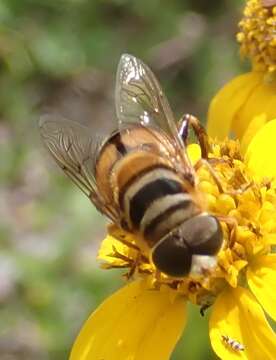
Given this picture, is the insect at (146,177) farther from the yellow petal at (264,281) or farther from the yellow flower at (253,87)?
the yellow flower at (253,87)

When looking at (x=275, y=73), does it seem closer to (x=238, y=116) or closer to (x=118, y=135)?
(x=238, y=116)

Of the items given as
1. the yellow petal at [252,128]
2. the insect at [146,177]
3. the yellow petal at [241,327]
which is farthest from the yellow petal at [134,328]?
the yellow petal at [252,128]

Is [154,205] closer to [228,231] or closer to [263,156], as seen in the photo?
[228,231]

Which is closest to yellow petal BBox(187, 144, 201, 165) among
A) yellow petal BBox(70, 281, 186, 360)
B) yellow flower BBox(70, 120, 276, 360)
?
yellow flower BBox(70, 120, 276, 360)

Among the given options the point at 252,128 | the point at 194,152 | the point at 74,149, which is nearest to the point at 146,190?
the point at 74,149

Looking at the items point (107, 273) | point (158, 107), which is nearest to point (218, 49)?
point (107, 273)

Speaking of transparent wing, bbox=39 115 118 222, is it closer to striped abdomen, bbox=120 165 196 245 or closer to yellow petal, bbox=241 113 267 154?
striped abdomen, bbox=120 165 196 245
